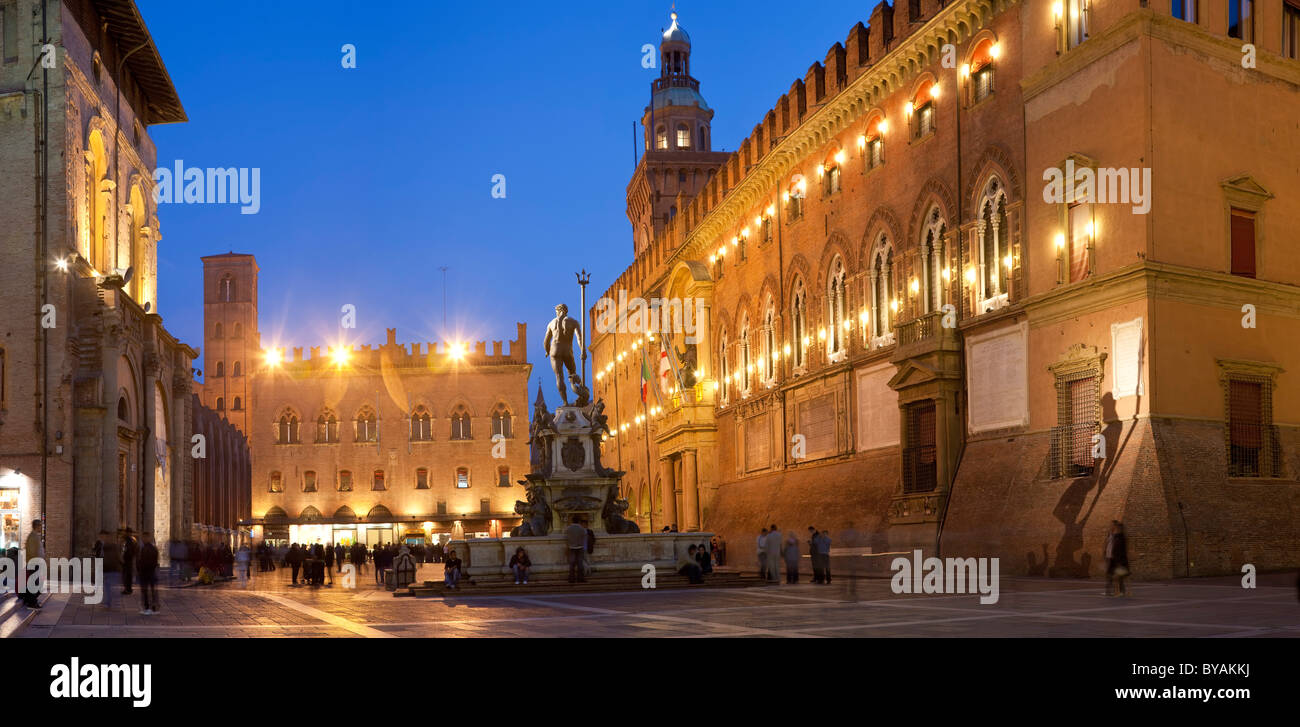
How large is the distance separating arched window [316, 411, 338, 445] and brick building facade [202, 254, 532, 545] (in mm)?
58

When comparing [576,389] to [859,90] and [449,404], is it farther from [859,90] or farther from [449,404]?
[449,404]

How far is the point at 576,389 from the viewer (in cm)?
2903

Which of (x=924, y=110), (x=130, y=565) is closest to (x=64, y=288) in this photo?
(x=130, y=565)

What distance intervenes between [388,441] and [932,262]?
1952 inches

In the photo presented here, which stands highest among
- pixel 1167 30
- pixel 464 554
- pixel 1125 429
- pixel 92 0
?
pixel 92 0

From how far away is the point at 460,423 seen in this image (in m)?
74.1

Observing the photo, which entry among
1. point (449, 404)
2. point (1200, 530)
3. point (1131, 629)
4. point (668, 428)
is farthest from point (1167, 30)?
point (449, 404)

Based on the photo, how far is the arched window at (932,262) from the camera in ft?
94.6

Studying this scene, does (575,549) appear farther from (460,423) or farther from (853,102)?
(460,423)

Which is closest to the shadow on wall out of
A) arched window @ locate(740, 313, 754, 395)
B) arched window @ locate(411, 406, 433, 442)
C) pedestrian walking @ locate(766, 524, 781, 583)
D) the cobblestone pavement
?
the cobblestone pavement

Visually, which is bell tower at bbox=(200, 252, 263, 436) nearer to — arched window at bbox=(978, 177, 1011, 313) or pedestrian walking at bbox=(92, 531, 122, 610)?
pedestrian walking at bbox=(92, 531, 122, 610)

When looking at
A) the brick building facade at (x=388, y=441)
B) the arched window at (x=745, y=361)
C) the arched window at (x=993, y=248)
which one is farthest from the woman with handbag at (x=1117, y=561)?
the brick building facade at (x=388, y=441)

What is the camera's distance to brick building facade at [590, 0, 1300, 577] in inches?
868
